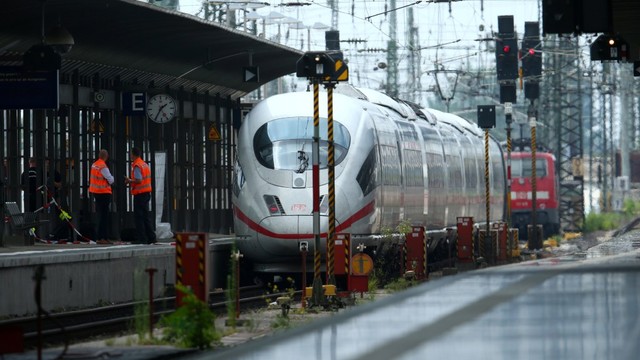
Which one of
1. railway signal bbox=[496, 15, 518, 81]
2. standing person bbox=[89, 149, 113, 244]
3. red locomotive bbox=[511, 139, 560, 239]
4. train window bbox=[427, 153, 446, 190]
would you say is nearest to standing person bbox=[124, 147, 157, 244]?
standing person bbox=[89, 149, 113, 244]

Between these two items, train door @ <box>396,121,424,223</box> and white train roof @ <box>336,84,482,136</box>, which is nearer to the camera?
white train roof @ <box>336,84,482,136</box>

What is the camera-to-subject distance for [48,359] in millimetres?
13477

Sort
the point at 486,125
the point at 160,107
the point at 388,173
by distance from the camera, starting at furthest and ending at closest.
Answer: the point at 486,125 → the point at 160,107 → the point at 388,173

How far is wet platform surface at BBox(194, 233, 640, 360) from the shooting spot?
4199mm

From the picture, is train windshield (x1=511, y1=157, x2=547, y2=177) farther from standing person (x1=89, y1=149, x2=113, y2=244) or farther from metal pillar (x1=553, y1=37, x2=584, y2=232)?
standing person (x1=89, y1=149, x2=113, y2=244)

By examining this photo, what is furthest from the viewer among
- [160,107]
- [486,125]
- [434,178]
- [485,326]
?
[486,125]

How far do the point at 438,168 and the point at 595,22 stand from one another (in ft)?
37.9

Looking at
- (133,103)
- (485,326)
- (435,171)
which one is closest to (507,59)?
(435,171)

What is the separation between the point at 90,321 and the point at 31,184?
30.9 feet

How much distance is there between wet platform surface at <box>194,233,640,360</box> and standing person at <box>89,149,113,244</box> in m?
23.3

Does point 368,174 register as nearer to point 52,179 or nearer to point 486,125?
point 52,179

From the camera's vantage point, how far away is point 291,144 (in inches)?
1016

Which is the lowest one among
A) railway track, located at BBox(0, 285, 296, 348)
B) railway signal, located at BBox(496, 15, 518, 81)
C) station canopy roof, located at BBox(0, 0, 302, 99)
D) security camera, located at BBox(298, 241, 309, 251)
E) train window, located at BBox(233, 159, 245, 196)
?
railway track, located at BBox(0, 285, 296, 348)

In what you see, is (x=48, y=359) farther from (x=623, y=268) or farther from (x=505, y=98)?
(x=505, y=98)
